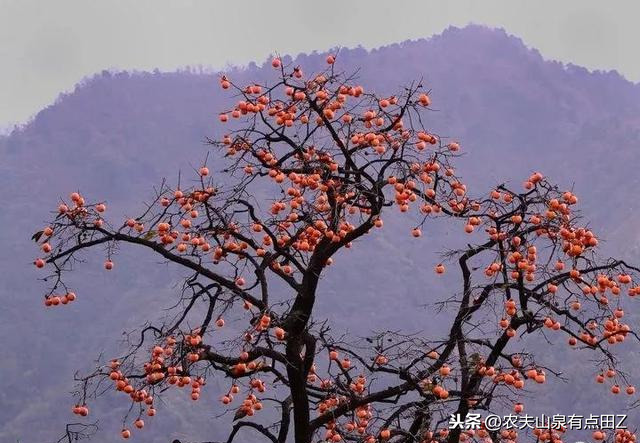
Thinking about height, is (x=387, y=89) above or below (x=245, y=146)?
above

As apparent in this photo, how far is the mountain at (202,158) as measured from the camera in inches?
2635

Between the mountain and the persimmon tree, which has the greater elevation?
the mountain

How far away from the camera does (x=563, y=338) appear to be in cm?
5297

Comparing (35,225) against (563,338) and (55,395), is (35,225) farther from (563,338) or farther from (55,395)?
(563,338)

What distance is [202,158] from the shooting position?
10250cm

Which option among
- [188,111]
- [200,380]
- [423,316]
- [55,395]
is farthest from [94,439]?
[188,111]

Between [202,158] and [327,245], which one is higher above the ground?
[202,158]

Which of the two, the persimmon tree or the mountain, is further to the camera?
the mountain

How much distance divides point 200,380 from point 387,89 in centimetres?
10622

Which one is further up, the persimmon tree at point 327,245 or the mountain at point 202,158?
the mountain at point 202,158

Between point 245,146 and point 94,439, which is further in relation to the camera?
point 94,439

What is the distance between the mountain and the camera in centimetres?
6694

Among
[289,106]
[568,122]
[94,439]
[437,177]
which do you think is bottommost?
[437,177]

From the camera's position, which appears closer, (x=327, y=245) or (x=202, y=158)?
(x=327, y=245)
